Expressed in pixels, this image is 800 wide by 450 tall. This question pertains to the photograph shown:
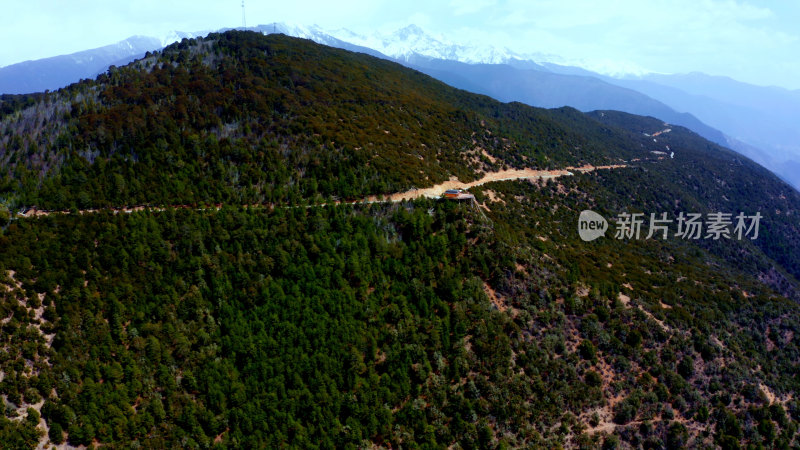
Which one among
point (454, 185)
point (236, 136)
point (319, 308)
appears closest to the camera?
point (319, 308)

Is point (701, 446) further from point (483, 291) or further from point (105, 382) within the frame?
point (105, 382)

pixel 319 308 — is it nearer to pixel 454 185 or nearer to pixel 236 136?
pixel 454 185

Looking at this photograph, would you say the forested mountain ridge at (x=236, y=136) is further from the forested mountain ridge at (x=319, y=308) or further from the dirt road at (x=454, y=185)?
the dirt road at (x=454, y=185)

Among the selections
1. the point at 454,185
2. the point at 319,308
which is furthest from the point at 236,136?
the point at 454,185

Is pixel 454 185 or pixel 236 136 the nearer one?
pixel 236 136

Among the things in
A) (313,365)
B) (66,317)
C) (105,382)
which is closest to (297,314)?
(313,365)

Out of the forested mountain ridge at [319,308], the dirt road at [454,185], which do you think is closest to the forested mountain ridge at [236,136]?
the forested mountain ridge at [319,308]

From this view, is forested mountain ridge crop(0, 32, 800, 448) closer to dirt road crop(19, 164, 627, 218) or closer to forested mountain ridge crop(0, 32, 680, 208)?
forested mountain ridge crop(0, 32, 680, 208)

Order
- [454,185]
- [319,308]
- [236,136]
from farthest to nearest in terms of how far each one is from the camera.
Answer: [454,185]
[236,136]
[319,308]

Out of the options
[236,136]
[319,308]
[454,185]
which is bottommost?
[319,308]
